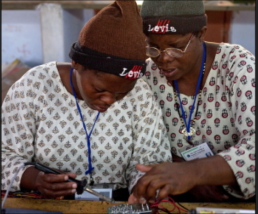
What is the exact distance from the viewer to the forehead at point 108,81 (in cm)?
149

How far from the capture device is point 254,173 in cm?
154

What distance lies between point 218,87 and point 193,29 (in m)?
0.45

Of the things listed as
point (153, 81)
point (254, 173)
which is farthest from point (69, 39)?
point (254, 173)

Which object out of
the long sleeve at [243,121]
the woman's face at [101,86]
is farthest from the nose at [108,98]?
the long sleeve at [243,121]

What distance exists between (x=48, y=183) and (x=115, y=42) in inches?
30.4

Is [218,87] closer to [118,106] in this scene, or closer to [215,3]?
[118,106]

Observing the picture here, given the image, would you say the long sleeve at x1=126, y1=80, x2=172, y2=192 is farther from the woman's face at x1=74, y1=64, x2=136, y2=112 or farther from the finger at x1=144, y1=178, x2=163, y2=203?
the finger at x1=144, y1=178, x2=163, y2=203

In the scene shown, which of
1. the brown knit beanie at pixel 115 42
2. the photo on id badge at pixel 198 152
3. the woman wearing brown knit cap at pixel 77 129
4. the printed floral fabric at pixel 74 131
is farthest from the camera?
the photo on id badge at pixel 198 152

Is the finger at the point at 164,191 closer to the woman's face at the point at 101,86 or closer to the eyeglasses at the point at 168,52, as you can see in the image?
the woman's face at the point at 101,86

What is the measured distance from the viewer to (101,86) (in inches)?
59.9

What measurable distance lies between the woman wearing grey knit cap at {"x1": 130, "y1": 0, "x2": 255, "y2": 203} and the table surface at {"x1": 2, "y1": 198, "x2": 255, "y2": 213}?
0.31ft

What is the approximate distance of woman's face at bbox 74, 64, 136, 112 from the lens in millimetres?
1500

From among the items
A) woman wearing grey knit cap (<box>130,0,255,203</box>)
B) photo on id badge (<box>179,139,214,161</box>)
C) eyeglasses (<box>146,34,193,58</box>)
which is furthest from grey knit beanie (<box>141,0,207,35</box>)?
photo on id badge (<box>179,139,214,161</box>)

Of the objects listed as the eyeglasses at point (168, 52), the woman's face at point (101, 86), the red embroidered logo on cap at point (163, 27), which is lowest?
the woman's face at point (101, 86)
